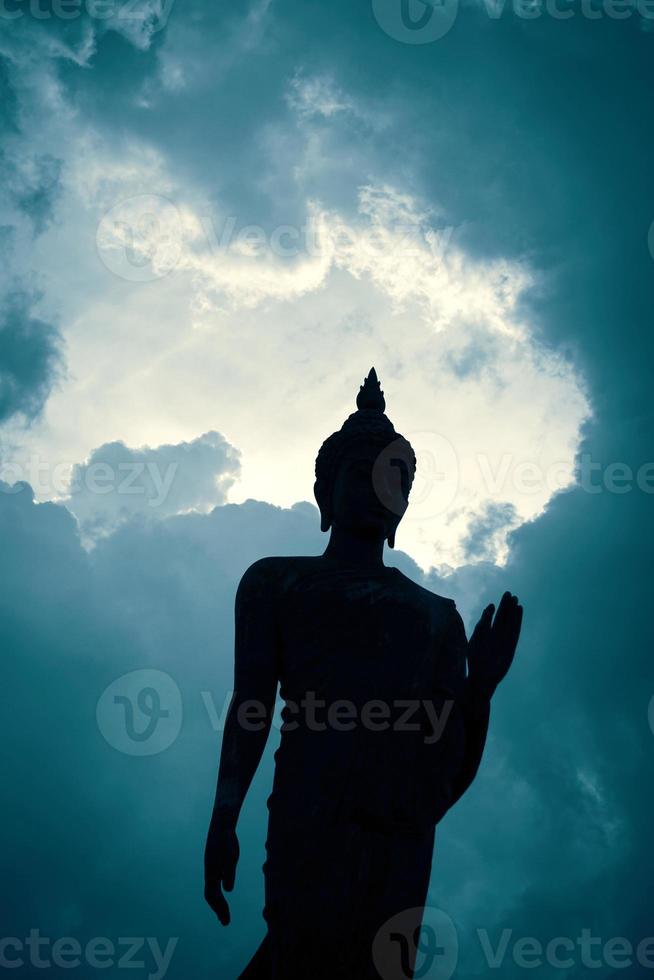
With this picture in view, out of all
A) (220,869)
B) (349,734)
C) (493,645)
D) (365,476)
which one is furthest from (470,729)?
(365,476)

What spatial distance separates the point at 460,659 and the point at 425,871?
5.39ft

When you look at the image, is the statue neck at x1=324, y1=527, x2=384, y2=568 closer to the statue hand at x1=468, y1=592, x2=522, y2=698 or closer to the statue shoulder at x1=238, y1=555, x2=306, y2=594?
the statue shoulder at x1=238, y1=555, x2=306, y2=594

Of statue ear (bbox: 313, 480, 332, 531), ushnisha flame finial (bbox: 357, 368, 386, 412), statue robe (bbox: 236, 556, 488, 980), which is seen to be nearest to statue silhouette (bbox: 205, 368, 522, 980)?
A: statue robe (bbox: 236, 556, 488, 980)

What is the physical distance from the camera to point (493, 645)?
20.0 ft

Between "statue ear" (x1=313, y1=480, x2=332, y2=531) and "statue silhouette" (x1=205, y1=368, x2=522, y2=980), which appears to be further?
"statue ear" (x1=313, y1=480, x2=332, y2=531)

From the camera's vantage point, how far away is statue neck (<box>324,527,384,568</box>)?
6.98 m

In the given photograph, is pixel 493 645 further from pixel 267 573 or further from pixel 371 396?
pixel 371 396

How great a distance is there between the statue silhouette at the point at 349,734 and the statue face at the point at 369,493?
21 millimetres

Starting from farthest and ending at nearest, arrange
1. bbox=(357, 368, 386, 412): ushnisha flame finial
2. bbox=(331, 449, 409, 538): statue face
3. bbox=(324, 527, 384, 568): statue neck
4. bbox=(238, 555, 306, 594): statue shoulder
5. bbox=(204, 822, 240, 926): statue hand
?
bbox=(357, 368, 386, 412): ushnisha flame finial → bbox=(331, 449, 409, 538): statue face → bbox=(324, 527, 384, 568): statue neck → bbox=(238, 555, 306, 594): statue shoulder → bbox=(204, 822, 240, 926): statue hand

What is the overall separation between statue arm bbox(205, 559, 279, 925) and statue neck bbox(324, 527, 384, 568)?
698 millimetres

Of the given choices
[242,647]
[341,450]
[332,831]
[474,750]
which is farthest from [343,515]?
[332,831]

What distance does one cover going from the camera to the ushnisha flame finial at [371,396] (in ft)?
26.1

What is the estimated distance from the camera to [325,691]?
5.91m

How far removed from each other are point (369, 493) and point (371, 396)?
132cm
